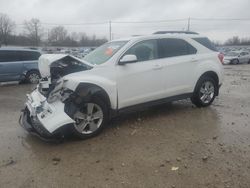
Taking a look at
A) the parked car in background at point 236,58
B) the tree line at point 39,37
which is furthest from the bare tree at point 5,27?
the parked car in background at point 236,58

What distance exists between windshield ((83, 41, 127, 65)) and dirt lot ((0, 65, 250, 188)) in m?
1.37

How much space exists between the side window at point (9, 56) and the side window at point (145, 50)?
882cm

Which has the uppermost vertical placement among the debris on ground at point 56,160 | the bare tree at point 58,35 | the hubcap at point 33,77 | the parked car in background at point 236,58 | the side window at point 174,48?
the bare tree at point 58,35

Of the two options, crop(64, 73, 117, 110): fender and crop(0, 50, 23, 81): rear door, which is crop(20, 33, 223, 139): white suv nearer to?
crop(64, 73, 117, 110): fender

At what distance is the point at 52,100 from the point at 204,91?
12.8 feet

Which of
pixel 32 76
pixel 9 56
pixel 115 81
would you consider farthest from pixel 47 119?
pixel 9 56

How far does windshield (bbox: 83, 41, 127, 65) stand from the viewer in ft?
17.9

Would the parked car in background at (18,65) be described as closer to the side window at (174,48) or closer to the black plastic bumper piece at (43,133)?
the black plastic bumper piece at (43,133)

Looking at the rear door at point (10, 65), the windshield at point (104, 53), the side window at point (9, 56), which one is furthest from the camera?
the side window at point (9, 56)

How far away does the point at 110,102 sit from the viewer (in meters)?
5.13

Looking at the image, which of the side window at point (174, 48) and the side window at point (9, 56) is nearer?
the side window at point (174, 48)

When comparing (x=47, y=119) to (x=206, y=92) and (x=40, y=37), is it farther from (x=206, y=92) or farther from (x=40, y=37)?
(x=40, y=37)

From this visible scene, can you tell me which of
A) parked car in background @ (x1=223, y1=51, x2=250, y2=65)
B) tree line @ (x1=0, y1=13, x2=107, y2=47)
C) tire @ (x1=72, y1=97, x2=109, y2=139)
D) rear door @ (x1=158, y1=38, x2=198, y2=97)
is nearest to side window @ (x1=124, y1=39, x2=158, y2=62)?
rear door @ (x1=158, y1=38, x2=198, y2=97)

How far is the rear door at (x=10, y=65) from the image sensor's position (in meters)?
12.1
